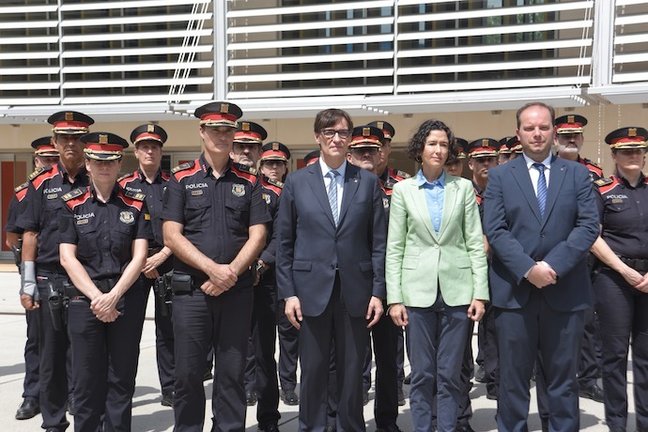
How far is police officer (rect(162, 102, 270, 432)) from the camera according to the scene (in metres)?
4.28

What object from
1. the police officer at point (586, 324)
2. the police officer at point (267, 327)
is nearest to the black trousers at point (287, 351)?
the police officer at point (267, 327)

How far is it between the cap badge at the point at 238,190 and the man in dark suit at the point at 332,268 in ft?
0.90

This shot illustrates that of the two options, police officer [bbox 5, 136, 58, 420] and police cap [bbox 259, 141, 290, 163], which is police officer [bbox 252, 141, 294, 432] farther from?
police officer [bbox 5, 136, 58, 420]

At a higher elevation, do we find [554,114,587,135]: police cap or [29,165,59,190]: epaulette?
[554,114,587,135]: police cap

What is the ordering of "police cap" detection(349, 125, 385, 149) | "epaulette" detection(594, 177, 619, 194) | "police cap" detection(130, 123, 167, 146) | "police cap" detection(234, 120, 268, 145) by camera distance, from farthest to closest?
1. "police cap" detection(234, 120, 268, 145)
2. "police cap" detection(130, 123, 167, 146)
3. "police cap" detection(349, 125, 385, 149)
4. "epaulette" detection(594, 177, 619, 194)

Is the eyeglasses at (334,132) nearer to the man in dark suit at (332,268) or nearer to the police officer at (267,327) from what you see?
the man in dark suit at (332,268)

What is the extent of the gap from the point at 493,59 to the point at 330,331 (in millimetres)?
10132

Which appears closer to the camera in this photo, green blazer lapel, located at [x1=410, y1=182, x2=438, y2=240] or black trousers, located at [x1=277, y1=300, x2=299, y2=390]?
green blazer lapel, located at [x1=410, y1=182, x2=438, y2=240]

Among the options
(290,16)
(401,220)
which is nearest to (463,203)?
(401,220)

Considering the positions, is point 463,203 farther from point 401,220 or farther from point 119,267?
point 119,267

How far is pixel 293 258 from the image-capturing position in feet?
14.3

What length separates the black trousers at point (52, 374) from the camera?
16.0ft

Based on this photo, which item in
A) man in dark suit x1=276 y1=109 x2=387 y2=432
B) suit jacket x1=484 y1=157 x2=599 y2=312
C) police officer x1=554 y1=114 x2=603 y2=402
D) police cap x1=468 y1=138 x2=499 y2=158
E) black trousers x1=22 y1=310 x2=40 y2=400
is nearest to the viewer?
suit jacket x1=484 y1=157 x2=599 y2=312

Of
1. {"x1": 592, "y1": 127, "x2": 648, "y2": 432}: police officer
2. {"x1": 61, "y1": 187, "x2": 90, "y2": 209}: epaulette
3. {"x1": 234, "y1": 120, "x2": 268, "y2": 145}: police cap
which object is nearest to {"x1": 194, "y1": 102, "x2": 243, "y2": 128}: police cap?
{"x1": 61, "y1": 187, "x2": 90, "y2": 209}: epaulette
